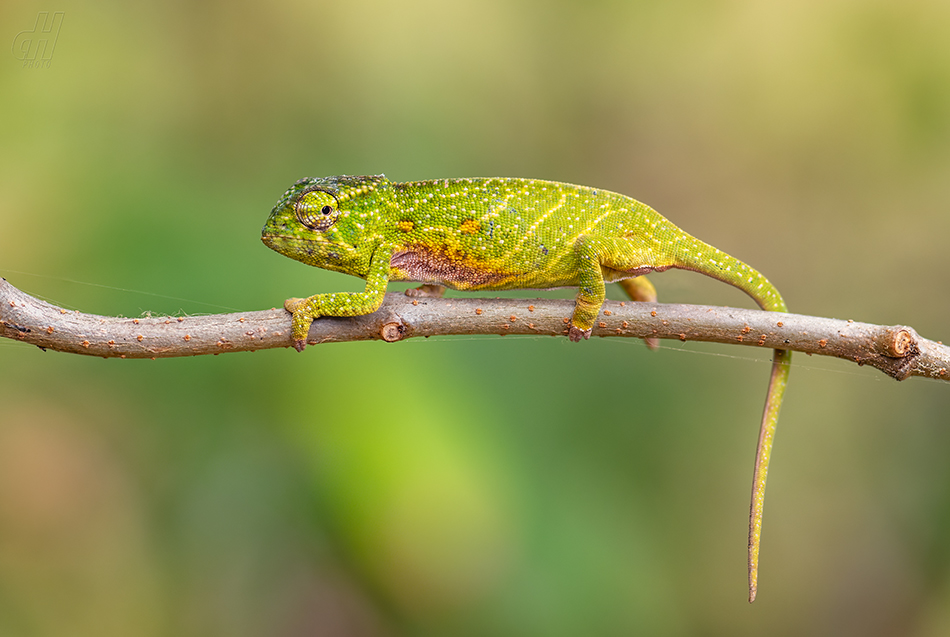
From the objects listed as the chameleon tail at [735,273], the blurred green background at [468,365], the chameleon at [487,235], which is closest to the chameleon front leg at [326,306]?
the chameleon at [487,235]

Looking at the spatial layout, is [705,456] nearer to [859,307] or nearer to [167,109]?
[859,307]

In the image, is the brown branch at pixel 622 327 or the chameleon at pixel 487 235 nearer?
the brown branch at pixel 622 327

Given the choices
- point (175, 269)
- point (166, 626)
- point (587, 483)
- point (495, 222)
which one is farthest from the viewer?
point (587, 483)

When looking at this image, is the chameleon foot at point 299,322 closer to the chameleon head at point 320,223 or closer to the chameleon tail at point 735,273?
the chameleon head at point 320,223

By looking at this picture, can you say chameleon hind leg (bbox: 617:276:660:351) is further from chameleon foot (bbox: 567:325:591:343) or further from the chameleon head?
the chameleon head

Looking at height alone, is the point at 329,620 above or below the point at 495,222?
below

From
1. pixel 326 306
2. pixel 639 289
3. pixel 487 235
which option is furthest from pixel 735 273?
pixel 326 306

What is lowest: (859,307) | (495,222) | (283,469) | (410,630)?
(410,630)

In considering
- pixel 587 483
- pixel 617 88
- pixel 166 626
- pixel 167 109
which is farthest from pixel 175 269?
pixel 617 88
